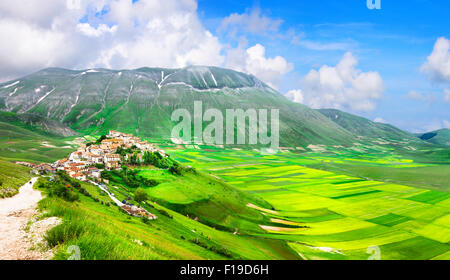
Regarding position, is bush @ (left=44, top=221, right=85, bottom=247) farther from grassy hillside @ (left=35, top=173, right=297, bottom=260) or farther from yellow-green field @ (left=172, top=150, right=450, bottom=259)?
yellow-green field @ (left=172, top=150, right=450, bottom=259)

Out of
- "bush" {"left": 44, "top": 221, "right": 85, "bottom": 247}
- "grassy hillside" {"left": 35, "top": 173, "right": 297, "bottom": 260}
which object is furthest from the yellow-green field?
"bush" {"left": 44, "top": 221, "right": 85, "bottom": 247}

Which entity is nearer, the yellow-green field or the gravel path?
the gravel path

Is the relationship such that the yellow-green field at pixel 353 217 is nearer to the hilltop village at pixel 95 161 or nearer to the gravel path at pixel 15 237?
the gravel path at pixel 15 237

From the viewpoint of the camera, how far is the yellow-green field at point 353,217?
1481 inches

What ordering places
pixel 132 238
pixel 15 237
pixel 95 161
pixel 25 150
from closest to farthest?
pixel 15 237, pixel 132 238, pixel 95 161, pixel 25 150

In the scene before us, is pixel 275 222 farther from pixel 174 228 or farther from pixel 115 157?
pixel 115 157

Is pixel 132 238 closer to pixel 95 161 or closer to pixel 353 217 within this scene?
pixel 353 217

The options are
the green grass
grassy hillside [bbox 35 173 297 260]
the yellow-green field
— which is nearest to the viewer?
grassy hillside [bbox 35 173 297 260]

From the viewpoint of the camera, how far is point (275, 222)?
1970 inches

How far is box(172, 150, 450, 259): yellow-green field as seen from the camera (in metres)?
37.6

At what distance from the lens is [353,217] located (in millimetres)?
54406

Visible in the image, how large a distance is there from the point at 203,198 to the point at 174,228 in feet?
69.8

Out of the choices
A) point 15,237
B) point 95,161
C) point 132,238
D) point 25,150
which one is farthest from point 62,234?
point 25,150
